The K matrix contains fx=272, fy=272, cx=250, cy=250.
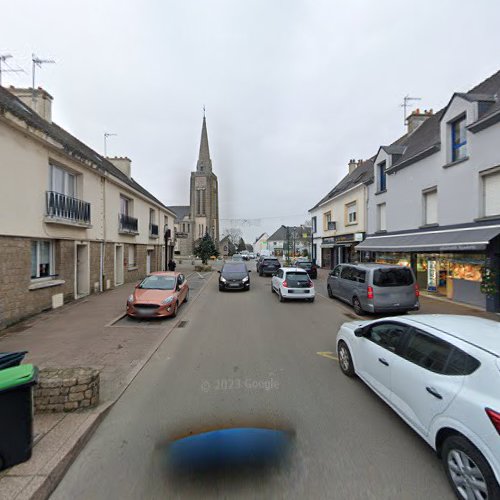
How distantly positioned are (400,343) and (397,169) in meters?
13.4

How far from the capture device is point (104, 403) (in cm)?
368

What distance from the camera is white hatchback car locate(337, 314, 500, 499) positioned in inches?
82.2

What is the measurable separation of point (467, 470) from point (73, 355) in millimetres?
6122

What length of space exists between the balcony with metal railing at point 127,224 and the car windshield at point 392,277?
12.6 meters

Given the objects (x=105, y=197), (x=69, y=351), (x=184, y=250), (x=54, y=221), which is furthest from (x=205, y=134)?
(x=69, y=351)

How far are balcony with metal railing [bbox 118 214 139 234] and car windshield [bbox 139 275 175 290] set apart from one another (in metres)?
6.29

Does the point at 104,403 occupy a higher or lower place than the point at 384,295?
lower

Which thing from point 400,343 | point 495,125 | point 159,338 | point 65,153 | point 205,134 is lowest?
point 159,338

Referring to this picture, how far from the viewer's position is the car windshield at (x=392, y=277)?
8.36 m

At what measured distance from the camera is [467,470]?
2211 mm

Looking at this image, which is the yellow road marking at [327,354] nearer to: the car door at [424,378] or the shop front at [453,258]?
the car door at [424,378]

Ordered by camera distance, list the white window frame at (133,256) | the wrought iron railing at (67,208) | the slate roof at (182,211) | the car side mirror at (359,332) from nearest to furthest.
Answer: the car side mirror at (359,332) → the wrought iron railing at (67,208) → the white window frame at (133,256) → the slate roof at (182,211)

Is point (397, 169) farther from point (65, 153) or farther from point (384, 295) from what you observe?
point (65, 153)

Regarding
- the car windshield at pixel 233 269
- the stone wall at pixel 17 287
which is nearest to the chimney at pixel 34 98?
the stone wall at pixel 17 287
